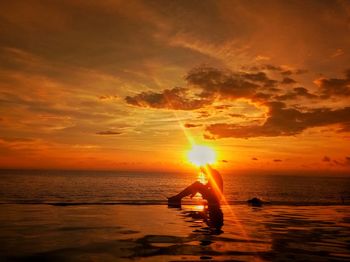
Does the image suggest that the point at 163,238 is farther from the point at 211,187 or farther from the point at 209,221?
the point at 211,187

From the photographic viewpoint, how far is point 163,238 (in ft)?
49.4

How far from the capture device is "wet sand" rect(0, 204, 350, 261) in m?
11.9

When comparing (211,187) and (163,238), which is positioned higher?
(211,187)

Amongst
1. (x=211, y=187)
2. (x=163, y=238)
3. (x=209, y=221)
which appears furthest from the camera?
(x=211, y=187)

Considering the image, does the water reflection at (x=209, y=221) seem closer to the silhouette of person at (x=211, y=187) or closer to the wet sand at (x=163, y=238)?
the wet sand at (x=163, y=238)

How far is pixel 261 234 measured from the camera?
55.2 ft

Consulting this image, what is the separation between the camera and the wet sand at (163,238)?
11906 mm

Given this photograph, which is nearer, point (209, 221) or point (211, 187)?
point (209, 221)

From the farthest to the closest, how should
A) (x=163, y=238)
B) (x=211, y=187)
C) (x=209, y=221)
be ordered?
(x=211, y=187) → (x=209, y=221) → (x=163, y=238)

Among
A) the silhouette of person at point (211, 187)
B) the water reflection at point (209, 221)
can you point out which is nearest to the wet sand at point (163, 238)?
the water reflection at point (209, 221)

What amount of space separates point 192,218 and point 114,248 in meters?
9.91

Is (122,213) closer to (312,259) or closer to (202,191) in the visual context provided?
(202,191)

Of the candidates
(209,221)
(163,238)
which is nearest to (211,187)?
(209,221)

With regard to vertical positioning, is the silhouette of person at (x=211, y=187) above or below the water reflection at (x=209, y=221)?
above
